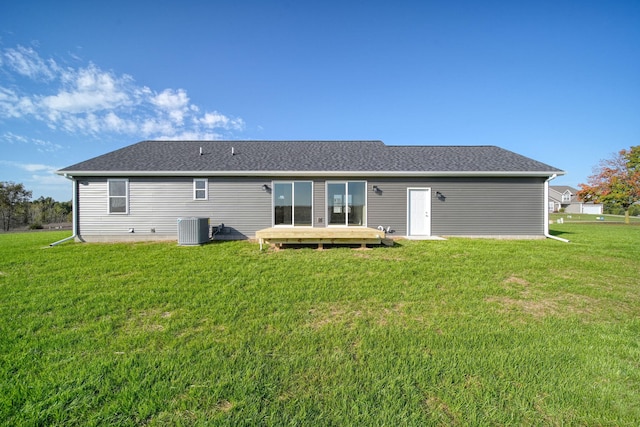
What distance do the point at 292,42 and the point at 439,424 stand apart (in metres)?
13.9

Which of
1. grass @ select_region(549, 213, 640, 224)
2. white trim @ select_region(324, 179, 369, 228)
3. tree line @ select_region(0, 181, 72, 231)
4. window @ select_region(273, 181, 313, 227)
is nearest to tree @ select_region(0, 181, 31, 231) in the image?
tree line @ select_region(0, 181, 72, 231)

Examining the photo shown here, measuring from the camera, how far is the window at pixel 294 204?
33.9 ft

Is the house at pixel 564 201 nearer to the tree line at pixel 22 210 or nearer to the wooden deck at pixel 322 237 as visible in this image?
the wooden deck at pixel 322 237

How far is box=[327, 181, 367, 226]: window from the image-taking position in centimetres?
1032

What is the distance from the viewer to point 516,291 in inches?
177

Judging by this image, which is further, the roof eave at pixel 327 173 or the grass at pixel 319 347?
the roof eave at pixel 327 173

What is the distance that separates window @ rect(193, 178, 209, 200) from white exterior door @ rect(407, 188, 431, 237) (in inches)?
333

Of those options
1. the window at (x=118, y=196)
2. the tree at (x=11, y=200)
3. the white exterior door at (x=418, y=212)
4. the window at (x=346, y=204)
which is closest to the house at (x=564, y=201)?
the white exterior door at (x=418, y=212)

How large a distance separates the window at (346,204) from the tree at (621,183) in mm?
27650

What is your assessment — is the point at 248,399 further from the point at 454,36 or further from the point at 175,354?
the point at 454,36

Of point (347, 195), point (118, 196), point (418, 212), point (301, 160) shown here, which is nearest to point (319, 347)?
point (347, 195)

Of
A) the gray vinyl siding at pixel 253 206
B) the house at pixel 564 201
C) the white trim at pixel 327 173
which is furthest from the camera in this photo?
the house at pixel 564 201

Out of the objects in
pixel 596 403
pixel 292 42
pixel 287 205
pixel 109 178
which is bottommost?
pixel 596 403

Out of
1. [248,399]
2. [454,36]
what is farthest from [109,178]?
[454,36]
